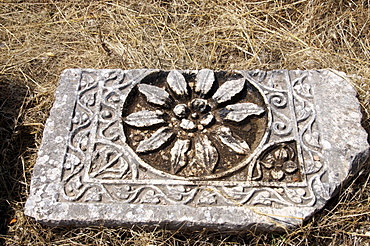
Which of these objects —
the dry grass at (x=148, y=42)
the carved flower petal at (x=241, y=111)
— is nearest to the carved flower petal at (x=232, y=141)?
the carved flower petal at (x=241, y=111)

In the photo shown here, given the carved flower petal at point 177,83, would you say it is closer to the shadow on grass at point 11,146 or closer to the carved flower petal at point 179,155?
the carved flower petal at point 179,155

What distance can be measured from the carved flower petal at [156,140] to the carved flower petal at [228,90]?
43 cm

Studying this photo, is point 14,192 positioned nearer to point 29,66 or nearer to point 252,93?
point 29,66

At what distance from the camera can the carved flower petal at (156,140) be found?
2.58 m

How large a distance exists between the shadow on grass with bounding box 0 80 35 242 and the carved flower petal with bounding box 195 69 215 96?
1289 millimetres

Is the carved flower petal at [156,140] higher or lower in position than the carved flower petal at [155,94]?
lower

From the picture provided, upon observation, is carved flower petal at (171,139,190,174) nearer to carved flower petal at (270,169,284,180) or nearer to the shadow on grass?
carved flower petal at (270,169,284,180)

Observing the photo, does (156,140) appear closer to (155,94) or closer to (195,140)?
(195,140)

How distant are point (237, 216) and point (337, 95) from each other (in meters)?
1.14

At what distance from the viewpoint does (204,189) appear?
242 cm

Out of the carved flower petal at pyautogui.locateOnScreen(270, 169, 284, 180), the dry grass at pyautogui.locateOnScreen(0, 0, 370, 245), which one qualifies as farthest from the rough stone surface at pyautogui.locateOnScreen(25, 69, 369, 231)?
the dry grass at pyautogui.locateOnScreen(0, 0, 370, 245)

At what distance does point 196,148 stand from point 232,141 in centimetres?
24

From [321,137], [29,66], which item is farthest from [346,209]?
[29,66]

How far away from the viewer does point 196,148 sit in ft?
8.54
